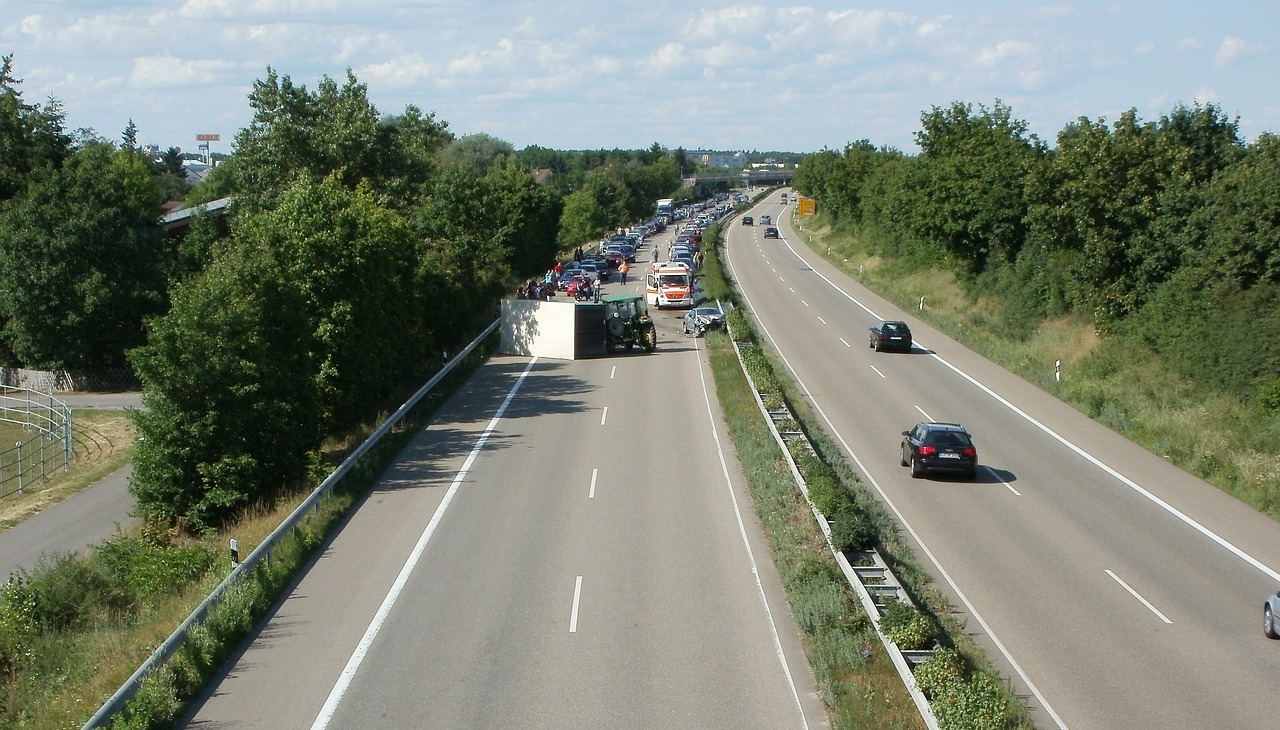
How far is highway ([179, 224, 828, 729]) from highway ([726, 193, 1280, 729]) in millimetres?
3640

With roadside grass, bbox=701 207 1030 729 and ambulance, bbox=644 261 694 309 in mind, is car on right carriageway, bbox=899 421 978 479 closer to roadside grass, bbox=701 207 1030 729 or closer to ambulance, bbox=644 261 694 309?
roadside grass, bbox=701 207 1030 729

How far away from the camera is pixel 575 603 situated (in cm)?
1633

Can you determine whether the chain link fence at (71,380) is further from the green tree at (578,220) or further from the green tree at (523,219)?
the green tree at (578,220)

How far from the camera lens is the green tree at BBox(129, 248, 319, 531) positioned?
74.8 feet

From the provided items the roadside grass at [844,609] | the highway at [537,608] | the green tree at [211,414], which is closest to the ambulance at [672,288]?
the roadside grass at [844,609]

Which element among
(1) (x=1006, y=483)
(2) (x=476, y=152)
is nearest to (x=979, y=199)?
(1) (x=1006, y=483)

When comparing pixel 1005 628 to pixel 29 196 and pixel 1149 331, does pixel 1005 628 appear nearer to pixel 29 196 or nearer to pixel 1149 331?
pixel 1149 331

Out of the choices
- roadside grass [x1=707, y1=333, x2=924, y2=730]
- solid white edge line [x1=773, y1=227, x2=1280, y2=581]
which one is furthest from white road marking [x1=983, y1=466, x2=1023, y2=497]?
roadside grass [x1=707, y1=333, x2=924, y2=730]

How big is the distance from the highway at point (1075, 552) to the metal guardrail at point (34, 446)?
917 inches

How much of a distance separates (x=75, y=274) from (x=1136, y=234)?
42.7 meters

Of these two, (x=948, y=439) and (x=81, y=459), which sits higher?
(x=948, y=439)

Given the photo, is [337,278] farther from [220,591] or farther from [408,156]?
[408,156]

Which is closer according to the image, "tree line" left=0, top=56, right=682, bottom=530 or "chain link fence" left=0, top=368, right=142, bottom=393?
"tree line" left=0, top=56, right=682, bottom=530

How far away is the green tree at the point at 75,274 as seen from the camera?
152ft
